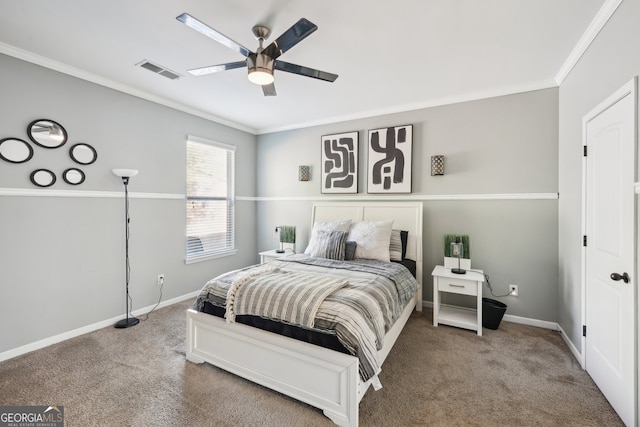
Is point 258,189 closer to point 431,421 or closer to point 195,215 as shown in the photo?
point 195,215

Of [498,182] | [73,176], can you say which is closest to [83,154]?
[73,176]

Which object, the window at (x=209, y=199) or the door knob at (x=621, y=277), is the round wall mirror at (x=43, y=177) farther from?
the door knob at (x=621, y=277)

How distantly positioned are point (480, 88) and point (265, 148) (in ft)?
11.0

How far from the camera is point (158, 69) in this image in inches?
108

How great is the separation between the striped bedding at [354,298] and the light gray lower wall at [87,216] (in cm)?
151

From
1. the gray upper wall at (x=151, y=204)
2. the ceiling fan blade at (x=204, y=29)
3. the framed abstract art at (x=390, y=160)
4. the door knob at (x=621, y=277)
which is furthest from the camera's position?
the framed abstract art at (x=390, y=160)

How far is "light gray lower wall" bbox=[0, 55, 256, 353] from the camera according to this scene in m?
2.42

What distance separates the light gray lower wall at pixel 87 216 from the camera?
95.2 inches

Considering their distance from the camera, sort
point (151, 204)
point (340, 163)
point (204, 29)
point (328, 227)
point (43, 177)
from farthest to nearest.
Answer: point (340, 163), point (328, 227), point (151, 204), point (43, 177), point (204, 29)

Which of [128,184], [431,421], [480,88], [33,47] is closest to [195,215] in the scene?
[128,184]

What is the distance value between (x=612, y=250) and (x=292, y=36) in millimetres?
2558

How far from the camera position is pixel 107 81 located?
9.72 feet

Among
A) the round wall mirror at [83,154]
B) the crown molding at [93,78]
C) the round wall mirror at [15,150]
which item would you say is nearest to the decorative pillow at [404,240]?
the crown molding at [93,78]

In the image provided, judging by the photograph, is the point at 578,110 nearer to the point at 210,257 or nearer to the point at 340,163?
the point at 340,163
